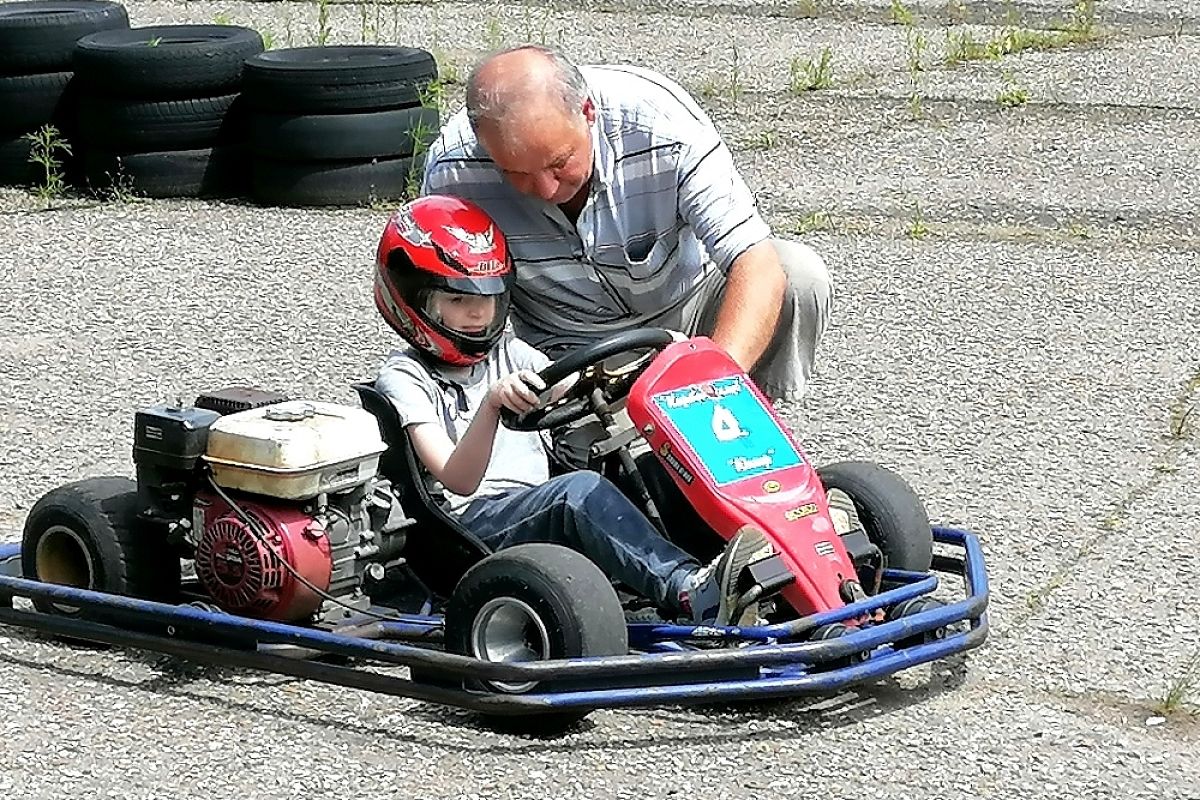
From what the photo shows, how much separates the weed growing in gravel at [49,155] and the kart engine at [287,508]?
5380 mm

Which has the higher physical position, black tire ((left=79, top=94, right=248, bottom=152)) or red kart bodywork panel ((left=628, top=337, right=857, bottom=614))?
red kart bodywork panel ((left=628, top=337, right=857, bottom=614))

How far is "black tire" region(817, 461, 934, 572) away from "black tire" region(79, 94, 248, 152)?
525 centimetres

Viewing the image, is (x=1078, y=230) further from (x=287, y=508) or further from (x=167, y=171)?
(x=287, y=508)

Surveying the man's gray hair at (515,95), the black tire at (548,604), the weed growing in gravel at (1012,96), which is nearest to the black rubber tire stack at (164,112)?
the weed growing in gravel at (1012,96)

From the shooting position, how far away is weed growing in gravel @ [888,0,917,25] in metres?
13.9

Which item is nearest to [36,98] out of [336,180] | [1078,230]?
[336,180]

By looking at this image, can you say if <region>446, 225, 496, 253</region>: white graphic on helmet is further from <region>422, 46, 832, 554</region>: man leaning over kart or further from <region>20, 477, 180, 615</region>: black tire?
<region>20, 477, 180, 615</region>: black tire

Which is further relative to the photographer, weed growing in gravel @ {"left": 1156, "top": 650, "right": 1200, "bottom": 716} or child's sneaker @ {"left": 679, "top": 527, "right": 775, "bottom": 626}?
weed growing in gravel @ {"left": 1156, "top": 650, "right": 1200, "bottom": 716}

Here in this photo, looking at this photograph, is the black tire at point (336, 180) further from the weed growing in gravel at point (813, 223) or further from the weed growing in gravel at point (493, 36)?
the weed growing in gravel at point (493, 36)

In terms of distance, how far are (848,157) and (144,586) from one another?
6.23 m

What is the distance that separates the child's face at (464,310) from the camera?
4.49m

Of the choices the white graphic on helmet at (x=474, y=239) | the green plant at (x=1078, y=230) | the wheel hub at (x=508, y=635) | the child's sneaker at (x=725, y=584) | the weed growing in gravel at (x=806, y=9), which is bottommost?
the green plant at (x=1078, y=230)

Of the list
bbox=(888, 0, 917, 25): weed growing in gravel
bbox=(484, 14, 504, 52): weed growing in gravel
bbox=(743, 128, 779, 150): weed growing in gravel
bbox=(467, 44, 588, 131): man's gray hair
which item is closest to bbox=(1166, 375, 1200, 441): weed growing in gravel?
bbox=(467, 44, 588, 131): man's gray hair

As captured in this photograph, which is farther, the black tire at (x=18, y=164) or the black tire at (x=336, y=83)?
the black tire at (x=18, y=164)
